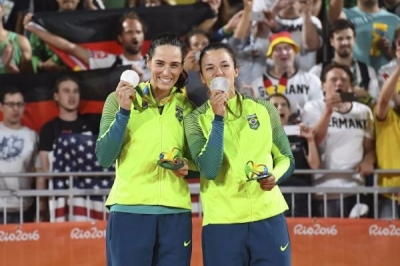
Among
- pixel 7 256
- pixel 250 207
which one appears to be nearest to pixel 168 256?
pixel 250 207

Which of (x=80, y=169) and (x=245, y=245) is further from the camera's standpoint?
(x=80, y=169)

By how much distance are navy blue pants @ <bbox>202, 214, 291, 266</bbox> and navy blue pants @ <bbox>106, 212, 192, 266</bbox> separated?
0.16 meters

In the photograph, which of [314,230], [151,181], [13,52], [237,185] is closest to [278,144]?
[237,185]

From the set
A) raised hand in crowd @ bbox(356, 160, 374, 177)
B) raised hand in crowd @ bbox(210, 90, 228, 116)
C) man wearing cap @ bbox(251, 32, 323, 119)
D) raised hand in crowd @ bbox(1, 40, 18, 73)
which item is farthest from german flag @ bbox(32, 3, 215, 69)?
raised hand in crowd @ bbox(210, 90, 228, 116)

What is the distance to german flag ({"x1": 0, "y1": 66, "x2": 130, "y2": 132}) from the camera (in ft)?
27.4

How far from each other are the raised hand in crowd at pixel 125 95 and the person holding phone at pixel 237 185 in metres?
0.37

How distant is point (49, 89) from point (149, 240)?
4.18m

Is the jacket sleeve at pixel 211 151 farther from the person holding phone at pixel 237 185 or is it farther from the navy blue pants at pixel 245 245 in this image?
the navy blue pants at pixel 245 245

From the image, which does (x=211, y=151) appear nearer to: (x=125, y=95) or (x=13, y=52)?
(x=125, y=95)

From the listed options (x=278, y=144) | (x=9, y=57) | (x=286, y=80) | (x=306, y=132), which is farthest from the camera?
(x=9, y=57)

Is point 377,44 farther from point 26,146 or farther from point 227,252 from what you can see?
point 227,252

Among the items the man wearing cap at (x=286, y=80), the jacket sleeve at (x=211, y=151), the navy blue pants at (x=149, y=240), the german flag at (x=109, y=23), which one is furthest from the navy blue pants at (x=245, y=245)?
the german flag at (x=109, y=23)

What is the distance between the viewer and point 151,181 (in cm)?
452

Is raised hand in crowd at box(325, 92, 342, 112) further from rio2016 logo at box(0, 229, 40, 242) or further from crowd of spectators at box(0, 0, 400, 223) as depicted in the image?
rio2016 logo at box(0, 229, 40, 242)
